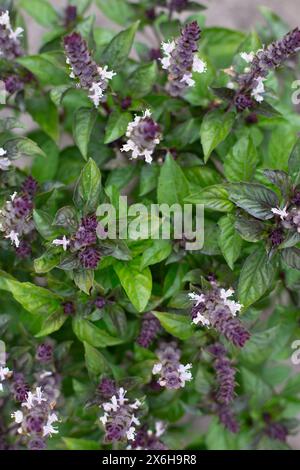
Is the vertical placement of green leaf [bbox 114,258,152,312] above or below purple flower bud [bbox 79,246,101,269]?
below

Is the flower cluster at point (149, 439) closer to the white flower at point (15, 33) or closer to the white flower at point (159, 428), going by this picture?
the white flower at point (159, 428)

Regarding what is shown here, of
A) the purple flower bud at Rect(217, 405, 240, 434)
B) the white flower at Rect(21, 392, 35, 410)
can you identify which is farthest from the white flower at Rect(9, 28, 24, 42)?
the purple flower bud at Rect(217, 405, 240, 434)

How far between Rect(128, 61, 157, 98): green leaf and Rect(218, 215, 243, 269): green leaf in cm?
42

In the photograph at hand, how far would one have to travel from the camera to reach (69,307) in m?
1.56

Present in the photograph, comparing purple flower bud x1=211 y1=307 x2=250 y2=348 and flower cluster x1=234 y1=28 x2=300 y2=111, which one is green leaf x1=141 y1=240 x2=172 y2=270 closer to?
purple flower bud x1=211 y1=307 x2=250 y2=348

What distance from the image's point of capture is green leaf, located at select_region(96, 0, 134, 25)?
192 cm

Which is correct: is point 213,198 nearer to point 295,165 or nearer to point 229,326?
point 295,165

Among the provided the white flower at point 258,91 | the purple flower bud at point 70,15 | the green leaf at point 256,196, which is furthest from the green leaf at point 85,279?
the purple flower bud at point 70,15

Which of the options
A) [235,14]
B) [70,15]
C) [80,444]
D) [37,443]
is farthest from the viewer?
[235,14]

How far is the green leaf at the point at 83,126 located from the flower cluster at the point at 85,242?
21cm

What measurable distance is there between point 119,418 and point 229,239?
48 centimetres

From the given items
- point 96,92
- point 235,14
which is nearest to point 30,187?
point 96,92

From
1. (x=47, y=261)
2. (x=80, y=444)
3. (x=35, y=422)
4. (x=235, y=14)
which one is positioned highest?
(x=235, y=14)

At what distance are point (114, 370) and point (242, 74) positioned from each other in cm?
83
